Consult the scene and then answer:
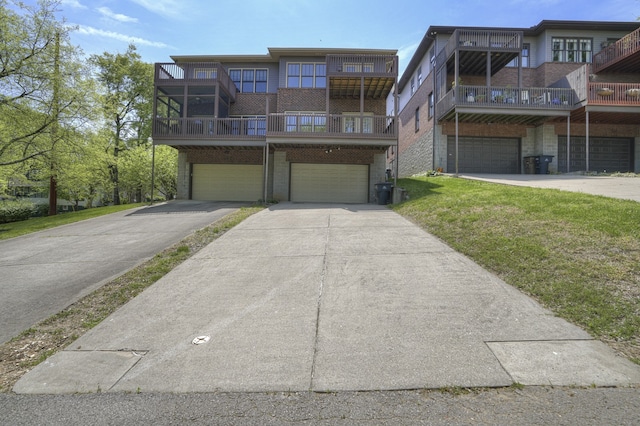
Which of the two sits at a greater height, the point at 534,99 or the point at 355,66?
the point at 355,66

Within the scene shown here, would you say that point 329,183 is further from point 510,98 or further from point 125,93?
point 125,93

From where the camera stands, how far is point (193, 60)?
20281 millimetres

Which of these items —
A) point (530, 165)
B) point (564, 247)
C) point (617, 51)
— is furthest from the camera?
point (617, 51)

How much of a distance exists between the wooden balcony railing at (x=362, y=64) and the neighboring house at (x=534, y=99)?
128 inches

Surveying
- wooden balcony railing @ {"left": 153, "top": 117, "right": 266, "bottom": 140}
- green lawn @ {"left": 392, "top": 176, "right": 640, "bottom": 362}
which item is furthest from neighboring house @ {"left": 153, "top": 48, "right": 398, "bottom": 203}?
green lawn @ {"left": 392, "top": 176, "right": 640, "bottom": 362}

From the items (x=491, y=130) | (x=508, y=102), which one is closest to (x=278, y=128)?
(x=508, y=102)

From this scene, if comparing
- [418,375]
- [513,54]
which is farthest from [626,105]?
[418,375]

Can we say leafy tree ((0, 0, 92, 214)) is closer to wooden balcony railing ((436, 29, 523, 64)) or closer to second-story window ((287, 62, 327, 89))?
second-story window ((287, 62, 327, 89))

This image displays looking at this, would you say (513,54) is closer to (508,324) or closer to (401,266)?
(401,266)

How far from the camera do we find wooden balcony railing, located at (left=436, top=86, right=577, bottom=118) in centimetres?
1698

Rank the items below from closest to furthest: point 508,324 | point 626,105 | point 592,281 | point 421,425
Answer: point 421,425
point 508,324
point 592,281
point 626,105

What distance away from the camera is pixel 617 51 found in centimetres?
1898

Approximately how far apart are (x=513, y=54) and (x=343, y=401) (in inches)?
810

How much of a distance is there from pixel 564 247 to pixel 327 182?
45.8 feet
